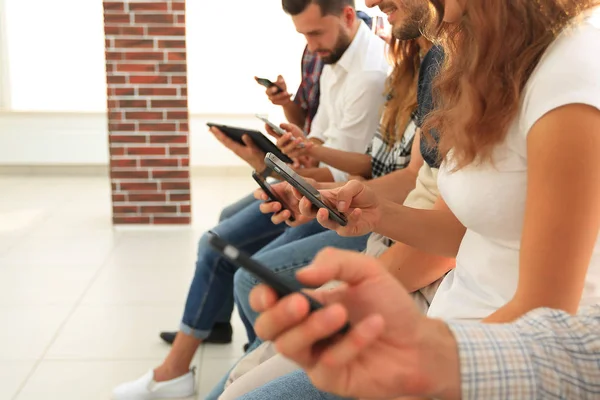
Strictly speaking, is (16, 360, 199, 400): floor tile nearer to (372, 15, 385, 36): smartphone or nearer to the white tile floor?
the white tile floor

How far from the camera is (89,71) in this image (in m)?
5.79

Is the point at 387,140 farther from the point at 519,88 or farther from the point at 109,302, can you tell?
the point at 109,302

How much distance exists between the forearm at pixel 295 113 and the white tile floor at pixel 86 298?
37.8 inches

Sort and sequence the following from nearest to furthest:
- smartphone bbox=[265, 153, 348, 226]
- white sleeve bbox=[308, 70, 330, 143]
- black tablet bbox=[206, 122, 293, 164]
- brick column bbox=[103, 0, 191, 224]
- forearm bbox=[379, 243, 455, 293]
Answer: smartphone bbox=[265, 153, 348, 226]
forearm bbox=[379, 243, 455, 293]
black tablet bbox=[206, 122, 293, 164]
white sleeve bbox=[308, 70, 330, 143]
brick column bbox=[103, 0, 191, 224]

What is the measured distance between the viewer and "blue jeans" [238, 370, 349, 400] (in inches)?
47.7

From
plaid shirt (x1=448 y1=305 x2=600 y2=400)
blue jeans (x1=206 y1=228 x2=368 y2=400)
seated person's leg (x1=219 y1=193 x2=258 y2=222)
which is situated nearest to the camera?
plaid shirt (x1=448 y1=305 x2=600 y2=400)

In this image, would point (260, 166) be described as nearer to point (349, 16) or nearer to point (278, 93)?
point (278, 93)

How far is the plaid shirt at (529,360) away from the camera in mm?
723

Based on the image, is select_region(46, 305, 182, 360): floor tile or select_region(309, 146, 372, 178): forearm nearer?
select_region(309, 146, 372, 178): forearm

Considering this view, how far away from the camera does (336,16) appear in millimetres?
2666

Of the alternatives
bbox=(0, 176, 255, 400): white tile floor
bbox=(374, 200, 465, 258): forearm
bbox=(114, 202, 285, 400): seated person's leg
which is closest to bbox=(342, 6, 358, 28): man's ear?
bbox=(114, 202, 285, 400): seated person's leg

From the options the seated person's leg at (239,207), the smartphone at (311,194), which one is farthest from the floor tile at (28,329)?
the smartphone at (311,194)

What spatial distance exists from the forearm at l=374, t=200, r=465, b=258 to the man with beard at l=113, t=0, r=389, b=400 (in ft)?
1.86

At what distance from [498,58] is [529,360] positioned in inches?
19.8
